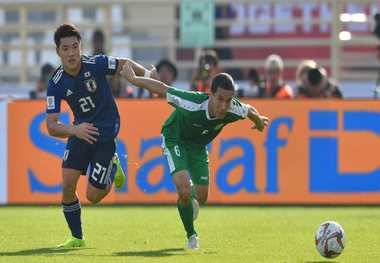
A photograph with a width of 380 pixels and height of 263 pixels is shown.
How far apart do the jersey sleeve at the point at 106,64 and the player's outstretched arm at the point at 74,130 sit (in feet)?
2.18

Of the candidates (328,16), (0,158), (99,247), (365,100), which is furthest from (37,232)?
(328,16)

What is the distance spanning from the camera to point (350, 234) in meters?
14.2

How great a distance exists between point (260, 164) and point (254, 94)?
7.04ft

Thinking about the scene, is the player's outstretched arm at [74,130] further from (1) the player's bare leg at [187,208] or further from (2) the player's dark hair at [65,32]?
(1) the player's bare leg at [187,208]

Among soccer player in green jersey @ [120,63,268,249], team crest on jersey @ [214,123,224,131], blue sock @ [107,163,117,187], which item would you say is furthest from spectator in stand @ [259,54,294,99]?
blue sock @ [107,163,117,187]

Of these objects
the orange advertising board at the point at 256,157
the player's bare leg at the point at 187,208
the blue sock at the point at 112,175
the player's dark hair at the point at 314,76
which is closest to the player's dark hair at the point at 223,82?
the player's bare leg at the point at 187,208

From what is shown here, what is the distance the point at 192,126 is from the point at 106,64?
3.95ft

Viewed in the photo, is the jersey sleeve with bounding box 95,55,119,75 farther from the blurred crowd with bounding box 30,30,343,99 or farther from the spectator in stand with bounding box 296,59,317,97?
the spectator in stand with bounding box 296,59,317,97

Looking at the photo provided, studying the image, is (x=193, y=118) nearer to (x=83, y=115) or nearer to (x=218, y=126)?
(x=218, y=126)

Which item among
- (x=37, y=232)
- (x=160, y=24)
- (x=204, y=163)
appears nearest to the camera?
(x=204, y=163)

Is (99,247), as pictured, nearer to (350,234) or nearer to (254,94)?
(350,234)

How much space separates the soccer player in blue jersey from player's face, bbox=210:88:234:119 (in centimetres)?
83

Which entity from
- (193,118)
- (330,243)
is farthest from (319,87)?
(330,243)

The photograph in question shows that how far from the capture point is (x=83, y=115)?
520 inches
